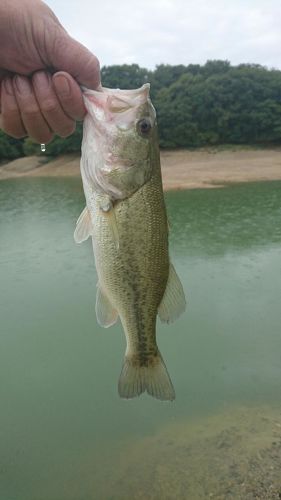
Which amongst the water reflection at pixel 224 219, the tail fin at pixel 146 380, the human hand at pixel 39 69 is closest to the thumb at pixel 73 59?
the human hand at pixel 39 69

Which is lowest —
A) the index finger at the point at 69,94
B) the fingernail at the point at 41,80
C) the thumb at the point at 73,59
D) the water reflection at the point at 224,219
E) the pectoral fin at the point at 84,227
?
the water reflection at the point at 224,219

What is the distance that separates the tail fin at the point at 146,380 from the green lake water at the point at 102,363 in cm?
197

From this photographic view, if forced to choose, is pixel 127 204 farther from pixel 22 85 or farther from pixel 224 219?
pixel 224 219

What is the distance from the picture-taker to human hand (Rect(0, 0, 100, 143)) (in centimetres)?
196

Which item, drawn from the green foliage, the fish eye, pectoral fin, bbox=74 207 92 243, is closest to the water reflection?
pectoral fin, bbox=74 207 92 243

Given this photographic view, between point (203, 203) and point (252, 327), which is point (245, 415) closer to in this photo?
point (252, 327)

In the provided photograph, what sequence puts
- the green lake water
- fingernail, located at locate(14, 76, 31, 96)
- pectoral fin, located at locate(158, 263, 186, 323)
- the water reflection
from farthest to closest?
1. the water reflection
2. the green lake water
3. pectoral fin, located at locate(158, 263, 186, 323)
4. fingernail, located at locate(14, 76, 31, 96)

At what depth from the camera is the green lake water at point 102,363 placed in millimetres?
4234

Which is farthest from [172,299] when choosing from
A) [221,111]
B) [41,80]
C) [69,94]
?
[221,111]

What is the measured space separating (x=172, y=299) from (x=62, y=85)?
1111mm

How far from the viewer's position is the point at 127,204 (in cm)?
200

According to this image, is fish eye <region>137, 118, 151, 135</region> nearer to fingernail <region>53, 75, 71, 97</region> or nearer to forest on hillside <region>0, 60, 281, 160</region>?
fingernail <region>53, 75, 71, 97</region>

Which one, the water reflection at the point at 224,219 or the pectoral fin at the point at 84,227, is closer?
the pectoral fin at the point at 84,227

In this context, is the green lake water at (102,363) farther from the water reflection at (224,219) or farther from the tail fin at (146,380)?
the tail fin at (146,380)
